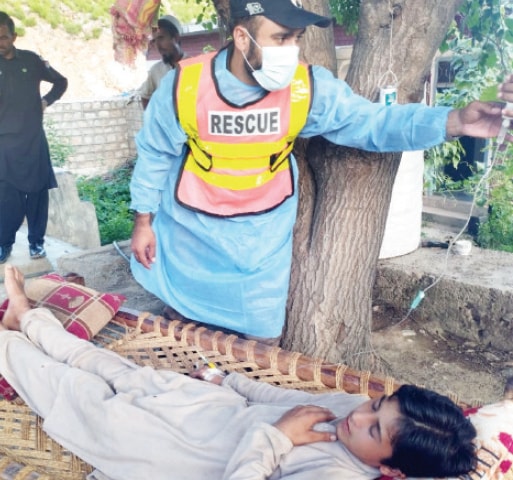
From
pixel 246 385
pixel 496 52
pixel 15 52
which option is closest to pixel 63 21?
pixel 15 52

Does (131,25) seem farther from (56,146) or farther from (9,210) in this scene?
(56,146)

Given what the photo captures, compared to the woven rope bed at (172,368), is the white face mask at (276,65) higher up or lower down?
higher up

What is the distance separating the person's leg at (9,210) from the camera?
4.68 meters

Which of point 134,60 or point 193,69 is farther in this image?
point 134,60

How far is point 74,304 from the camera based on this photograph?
286 cm

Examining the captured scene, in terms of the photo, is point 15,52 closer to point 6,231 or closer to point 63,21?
point 6,231

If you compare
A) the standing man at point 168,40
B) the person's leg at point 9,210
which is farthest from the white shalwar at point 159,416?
the standing man at point 168,40

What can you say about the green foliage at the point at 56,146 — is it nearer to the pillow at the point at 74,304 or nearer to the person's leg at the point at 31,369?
the pillow at the point at 74,304

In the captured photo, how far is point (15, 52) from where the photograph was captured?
15.0 feet

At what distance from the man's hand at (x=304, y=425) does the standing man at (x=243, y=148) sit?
0.75m

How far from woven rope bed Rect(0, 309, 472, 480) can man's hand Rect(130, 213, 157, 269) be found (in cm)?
29

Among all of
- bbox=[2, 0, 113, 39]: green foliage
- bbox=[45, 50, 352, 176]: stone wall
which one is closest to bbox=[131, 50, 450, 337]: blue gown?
bbox=[45, 50, 352, 176]: stone wall

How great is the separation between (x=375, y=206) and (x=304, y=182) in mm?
360

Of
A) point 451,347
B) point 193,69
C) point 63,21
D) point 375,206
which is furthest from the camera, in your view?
point 63,21
